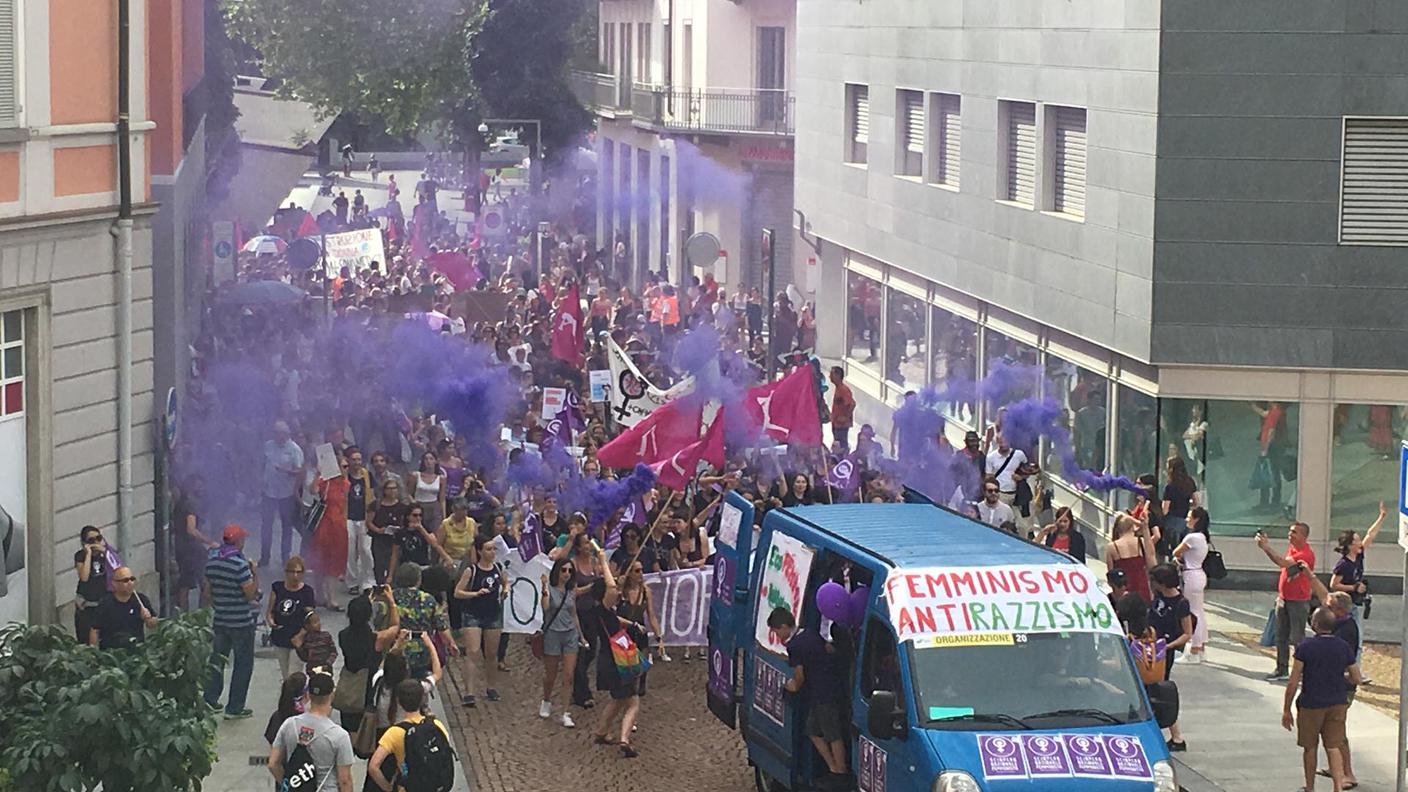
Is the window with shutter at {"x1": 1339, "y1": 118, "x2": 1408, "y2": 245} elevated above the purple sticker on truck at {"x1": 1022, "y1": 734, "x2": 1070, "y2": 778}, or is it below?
above

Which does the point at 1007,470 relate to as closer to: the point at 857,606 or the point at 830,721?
the point at 830,721

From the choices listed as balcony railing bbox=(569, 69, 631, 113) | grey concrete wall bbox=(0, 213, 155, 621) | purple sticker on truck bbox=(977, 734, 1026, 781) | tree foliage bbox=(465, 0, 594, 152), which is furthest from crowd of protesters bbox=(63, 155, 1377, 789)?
balcony railing bbox=(569, 69, 631, 113)

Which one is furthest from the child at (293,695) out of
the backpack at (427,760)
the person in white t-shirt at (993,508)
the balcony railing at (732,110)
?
the balcony railing at (732,110)

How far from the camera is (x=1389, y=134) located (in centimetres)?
2295

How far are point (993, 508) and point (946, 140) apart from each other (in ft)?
36.8

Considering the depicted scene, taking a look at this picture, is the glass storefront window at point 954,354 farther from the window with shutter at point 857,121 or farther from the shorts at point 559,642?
the shorts at point 559,642

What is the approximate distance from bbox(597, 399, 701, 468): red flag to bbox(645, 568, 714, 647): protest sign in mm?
2714

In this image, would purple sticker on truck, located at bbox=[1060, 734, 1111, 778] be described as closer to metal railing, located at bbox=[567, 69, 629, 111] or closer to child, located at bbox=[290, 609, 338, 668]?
child, located at bbox=[290, 609, 338, 668]

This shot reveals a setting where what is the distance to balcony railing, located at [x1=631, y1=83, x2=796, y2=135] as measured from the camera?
50.7 m

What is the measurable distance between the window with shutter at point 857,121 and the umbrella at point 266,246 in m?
18.5

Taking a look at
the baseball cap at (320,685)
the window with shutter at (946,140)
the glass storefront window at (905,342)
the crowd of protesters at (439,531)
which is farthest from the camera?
the glass storefront window at (905,342)

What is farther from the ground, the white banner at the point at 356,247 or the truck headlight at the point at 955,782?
the white banner at the point at 356,247

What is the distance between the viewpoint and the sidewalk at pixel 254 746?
15.6 meters

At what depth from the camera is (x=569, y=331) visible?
31.6m
